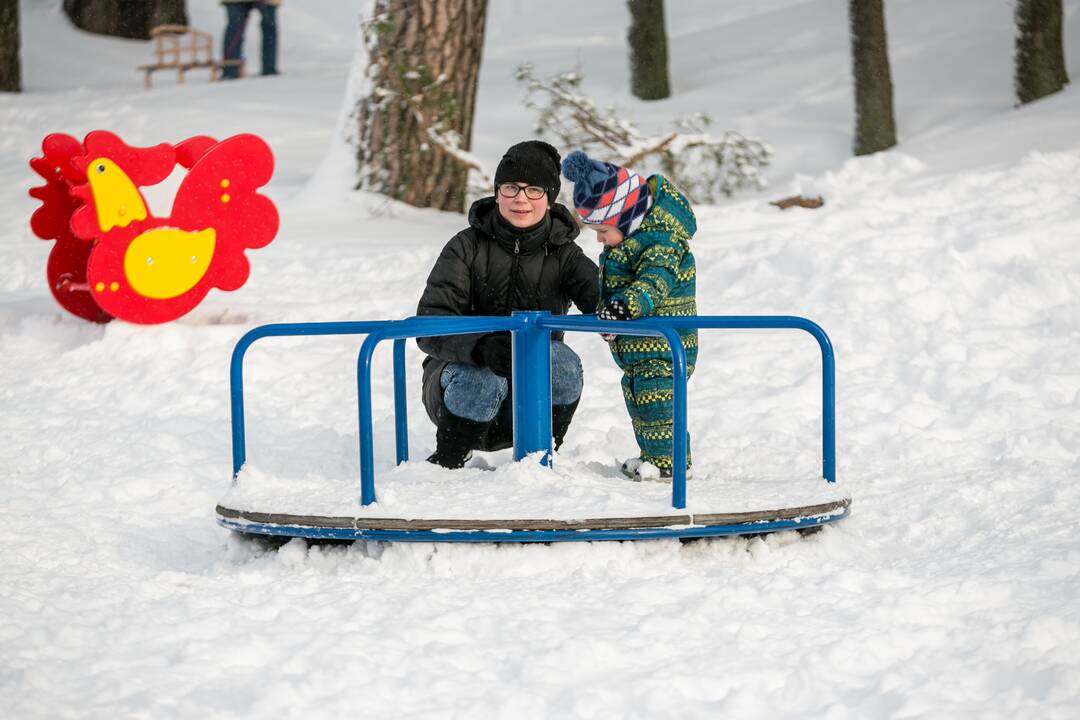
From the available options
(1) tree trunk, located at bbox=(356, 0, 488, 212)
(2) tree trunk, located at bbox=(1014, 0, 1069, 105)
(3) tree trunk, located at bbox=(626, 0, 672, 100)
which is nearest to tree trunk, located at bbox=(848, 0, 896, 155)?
(2) tree trunk, located at bbox=(1014, 0, 1069, 105)

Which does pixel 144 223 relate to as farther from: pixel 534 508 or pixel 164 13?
pixel 164 13

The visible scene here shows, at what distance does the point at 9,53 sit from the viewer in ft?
57.5

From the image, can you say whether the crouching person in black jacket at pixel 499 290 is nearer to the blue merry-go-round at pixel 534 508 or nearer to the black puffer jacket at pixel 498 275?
the black puffer jacket at pixel 498 275

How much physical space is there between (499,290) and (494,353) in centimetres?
24

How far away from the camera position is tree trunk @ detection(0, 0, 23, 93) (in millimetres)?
17078

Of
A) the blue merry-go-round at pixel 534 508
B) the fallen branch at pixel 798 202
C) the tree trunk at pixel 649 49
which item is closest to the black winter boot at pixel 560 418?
the blue merry-go-round at pixel 534 508

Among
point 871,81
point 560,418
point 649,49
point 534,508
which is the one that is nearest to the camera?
point 534,508

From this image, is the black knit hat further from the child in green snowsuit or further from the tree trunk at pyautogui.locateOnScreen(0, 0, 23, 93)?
the tree trunk at pyautogui.locateOnScreen(0, 0, 23, 93)

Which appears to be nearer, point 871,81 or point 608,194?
Result: point 608,194

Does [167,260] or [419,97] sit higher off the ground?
[419,97]

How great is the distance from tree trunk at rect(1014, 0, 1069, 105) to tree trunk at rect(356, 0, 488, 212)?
5063 mm

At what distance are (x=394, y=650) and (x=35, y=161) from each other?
17.4 ft

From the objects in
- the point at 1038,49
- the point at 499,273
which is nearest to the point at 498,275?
the point at 499,273

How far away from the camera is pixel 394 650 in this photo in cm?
340
